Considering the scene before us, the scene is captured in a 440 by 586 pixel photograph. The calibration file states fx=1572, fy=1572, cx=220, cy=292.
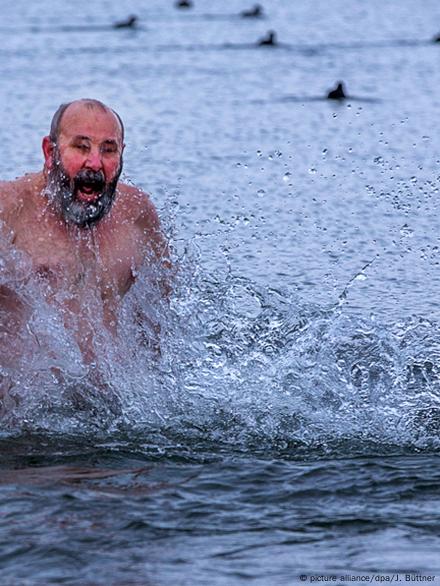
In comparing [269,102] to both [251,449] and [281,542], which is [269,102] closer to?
[251,449]

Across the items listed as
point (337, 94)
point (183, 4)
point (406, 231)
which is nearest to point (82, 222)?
point (406, 231)

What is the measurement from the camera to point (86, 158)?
6.84 metres

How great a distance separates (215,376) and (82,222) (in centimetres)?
127

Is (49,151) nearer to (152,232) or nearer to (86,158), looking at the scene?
(86,158)

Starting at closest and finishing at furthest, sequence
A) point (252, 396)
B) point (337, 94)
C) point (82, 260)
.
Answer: point (82, 260) → point (252, 396) → point (337, 94)

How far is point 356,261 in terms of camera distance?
34.5ft

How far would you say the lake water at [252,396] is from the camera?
223 inches

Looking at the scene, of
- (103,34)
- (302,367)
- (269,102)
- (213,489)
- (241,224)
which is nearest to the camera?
(213,489)

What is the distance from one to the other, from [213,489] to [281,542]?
71 cm

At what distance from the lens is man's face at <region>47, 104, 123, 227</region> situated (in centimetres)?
685

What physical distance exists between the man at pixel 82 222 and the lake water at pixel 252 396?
3.6 inches

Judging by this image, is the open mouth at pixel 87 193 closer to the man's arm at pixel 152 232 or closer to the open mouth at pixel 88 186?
the open mouth at pixel 88 186

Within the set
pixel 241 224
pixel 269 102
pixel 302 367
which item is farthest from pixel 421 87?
pixel 302 367

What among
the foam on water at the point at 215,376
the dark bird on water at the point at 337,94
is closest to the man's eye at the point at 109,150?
the foam on water at the point at 215,376
